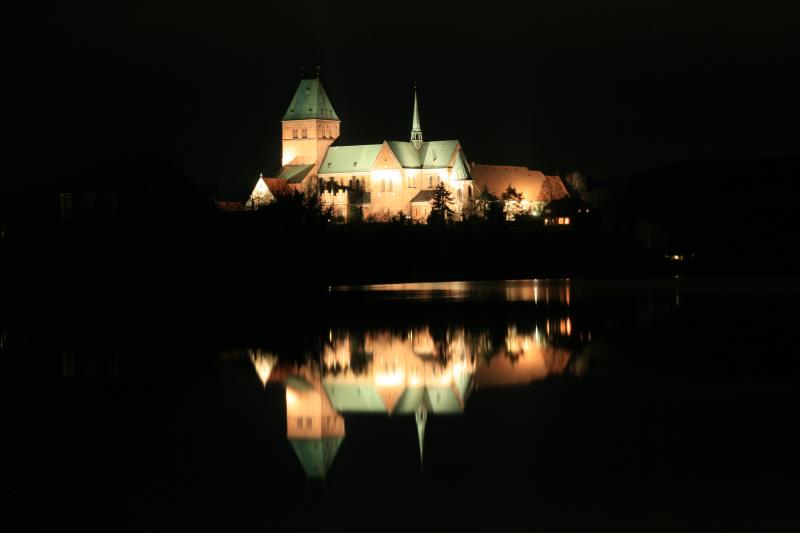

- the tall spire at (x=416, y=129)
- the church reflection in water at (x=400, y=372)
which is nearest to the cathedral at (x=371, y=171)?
the tall spire at (x=416, y=129)

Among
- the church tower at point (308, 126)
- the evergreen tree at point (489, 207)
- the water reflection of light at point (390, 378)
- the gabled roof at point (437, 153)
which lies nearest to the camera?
the water reflection of light at point (390, 378)

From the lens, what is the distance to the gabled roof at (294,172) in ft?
402

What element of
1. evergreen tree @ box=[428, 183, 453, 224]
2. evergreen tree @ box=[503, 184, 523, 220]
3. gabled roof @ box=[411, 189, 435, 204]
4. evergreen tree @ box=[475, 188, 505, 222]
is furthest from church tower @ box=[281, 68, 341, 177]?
evergreen tree @ box=[428, 183, 453, 224]

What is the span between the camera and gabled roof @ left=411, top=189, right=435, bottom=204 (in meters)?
116

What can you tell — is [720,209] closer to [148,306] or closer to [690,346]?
[148,306]

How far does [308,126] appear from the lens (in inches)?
4973

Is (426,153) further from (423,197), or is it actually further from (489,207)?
(489,207)

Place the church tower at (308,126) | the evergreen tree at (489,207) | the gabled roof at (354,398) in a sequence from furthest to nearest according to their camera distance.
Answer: the church tower at (308,126)
the evergreen tree at (489,207)
the gabled roof at (354,398)

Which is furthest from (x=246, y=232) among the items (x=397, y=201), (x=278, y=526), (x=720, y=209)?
(x=397, y=201)

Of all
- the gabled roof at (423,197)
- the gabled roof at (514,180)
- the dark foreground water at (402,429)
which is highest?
the gabled roof at (514,180)

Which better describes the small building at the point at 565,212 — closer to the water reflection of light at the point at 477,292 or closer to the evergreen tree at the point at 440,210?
the evergreen tree at the point at 440,210

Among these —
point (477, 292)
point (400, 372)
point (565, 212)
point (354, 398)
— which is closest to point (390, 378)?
point (400, 372)

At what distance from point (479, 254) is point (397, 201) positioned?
37116 millimetres

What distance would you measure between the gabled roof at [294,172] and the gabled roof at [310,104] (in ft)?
17.1
